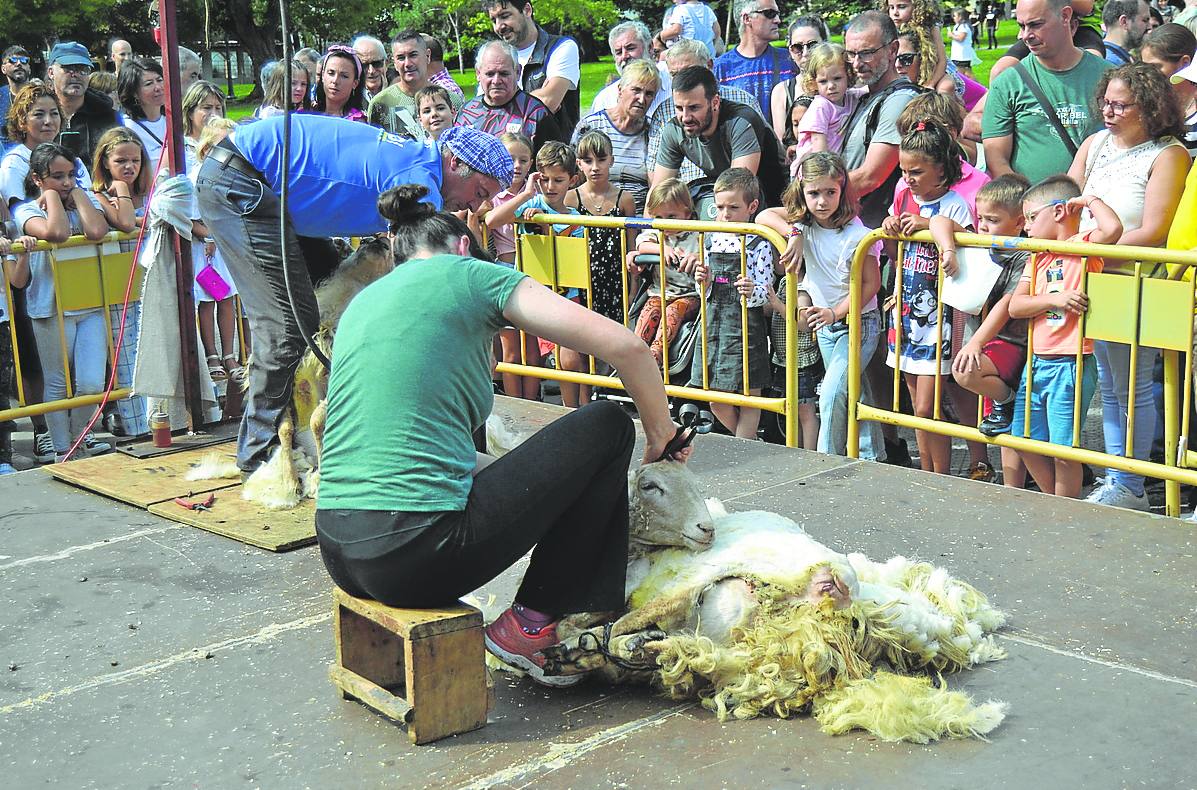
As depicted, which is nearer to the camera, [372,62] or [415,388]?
[415,388]

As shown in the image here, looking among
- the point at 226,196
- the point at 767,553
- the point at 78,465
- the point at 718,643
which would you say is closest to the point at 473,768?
the point at 718,643

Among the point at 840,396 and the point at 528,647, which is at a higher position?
the point at 840,396

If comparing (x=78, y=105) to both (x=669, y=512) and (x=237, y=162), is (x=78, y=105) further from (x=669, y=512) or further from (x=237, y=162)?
(x=669, y=512)

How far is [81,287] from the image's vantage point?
7.36 m

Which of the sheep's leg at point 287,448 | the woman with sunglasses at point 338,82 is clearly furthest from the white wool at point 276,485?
the woman with sunglasses at point 338,82

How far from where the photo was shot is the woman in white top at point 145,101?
30.1 feet

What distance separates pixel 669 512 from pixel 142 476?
3252 millimetres

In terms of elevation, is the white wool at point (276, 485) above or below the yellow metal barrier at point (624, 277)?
below

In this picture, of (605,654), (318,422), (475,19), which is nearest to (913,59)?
(318,422)

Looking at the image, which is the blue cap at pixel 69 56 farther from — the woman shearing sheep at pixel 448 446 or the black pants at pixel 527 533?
the black pants at pixel 527 533

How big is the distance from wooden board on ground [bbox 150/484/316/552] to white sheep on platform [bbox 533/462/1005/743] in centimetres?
180

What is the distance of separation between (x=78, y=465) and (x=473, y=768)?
12.4 feet

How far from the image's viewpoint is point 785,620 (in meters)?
3.73

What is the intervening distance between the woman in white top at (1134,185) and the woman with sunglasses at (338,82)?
482 cm
